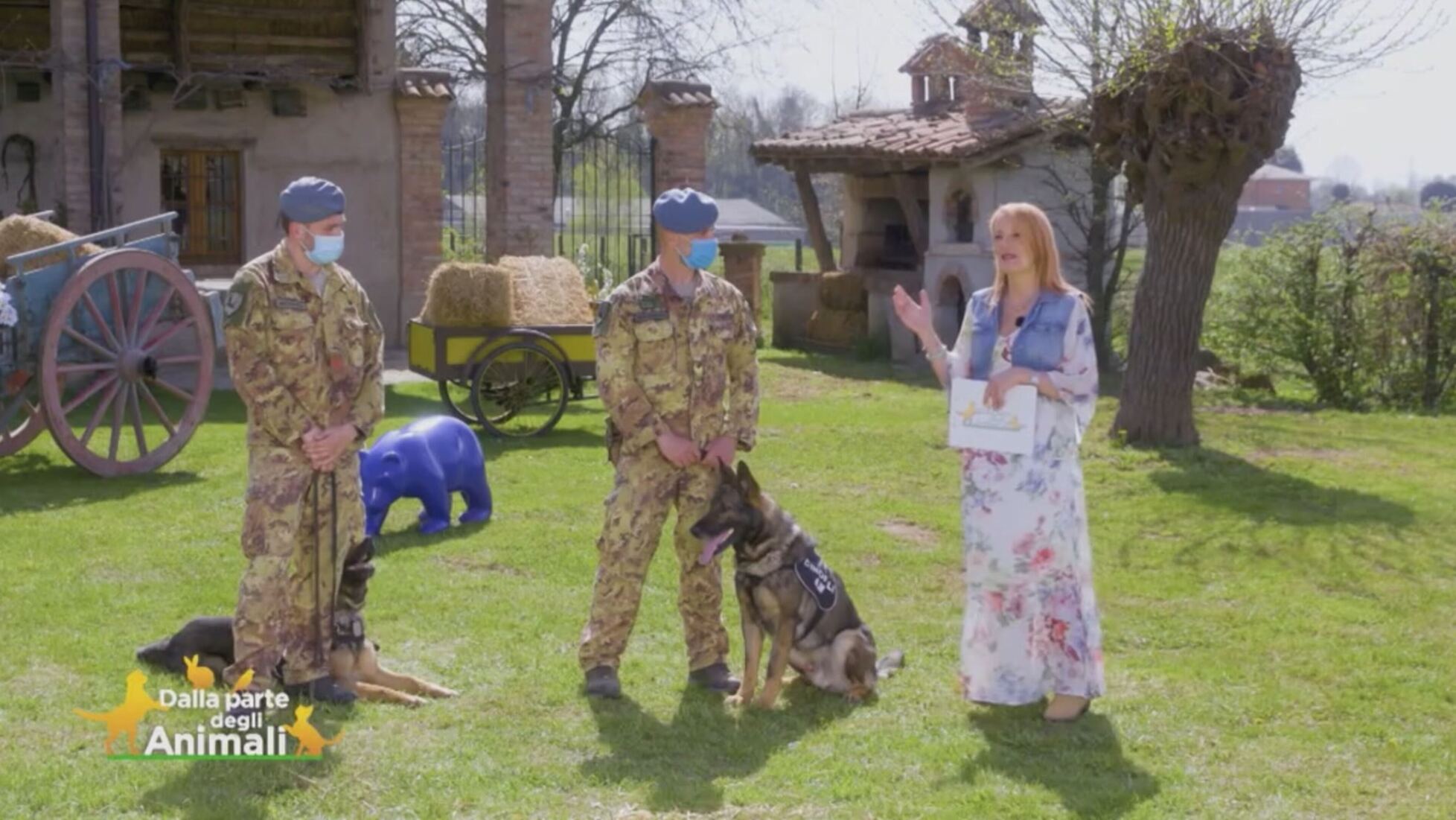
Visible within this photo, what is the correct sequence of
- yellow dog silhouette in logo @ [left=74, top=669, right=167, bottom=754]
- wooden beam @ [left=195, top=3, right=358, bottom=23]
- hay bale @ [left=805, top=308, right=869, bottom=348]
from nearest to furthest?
yellow dog silhouette in logo @ [left=74, top=669, right=167, bottom=754], wooden beam @ [left=195, top=3, right=358, bottom=23], hay bale @ [left=805, top=308, right=869, bottom=348]

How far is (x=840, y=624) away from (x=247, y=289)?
2341mm

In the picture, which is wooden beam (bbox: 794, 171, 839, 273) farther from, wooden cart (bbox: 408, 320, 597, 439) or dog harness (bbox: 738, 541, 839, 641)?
dog harness (bbox: 738, 541, 839, 641)

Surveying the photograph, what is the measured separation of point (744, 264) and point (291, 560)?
57.2 feet

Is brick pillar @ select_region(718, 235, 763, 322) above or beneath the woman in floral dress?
above

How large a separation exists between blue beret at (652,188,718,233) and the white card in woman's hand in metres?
1.05

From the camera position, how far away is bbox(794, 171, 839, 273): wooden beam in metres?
23.8

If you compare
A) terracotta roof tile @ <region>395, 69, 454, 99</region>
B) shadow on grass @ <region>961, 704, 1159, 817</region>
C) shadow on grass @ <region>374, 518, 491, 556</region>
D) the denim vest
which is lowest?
shadow on grass @ <region>961, 704, 1159, 817</region>

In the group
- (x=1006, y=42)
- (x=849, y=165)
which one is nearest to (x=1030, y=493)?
(x=1006, y=42)

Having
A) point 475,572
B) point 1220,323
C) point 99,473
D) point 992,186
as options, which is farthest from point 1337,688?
point 992,186

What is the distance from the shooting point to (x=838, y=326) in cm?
2262

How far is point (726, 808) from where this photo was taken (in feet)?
17.5

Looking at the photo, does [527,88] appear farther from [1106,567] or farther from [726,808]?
[726,808]

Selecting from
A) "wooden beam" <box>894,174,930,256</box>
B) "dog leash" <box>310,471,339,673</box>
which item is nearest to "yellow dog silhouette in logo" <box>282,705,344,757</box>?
"dog leash" <box>310,471,339,673</box>

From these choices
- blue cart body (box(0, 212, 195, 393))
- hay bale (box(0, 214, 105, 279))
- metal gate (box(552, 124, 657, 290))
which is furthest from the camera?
metal gate (box(552, 124, 657, 290))
